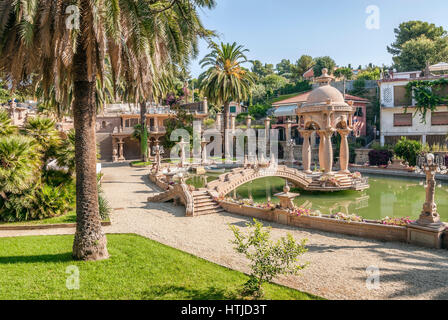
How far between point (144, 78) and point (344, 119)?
61.6 ft

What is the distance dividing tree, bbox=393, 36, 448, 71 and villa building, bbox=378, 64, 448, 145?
1008 centimetres

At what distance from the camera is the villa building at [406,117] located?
39719mm

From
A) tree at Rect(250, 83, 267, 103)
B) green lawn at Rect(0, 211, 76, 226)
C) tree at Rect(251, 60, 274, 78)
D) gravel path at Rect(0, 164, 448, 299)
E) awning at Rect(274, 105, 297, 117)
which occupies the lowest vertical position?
gravel path at Rect(0, 164, 448, 299)

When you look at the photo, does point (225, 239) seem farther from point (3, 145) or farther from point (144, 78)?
point (3, 145)

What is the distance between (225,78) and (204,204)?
947 inches

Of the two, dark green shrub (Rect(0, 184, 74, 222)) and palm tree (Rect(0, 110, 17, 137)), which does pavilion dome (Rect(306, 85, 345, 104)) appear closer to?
dark green shrub (Rect(0, 184, 74, 222))

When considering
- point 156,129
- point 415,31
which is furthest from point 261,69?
point 156,129

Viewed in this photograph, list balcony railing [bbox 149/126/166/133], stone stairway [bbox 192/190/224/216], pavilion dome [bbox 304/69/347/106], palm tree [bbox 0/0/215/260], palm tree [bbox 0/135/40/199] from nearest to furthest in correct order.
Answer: palm tree [bbox 0/0/215/260]
palm tree [bbox 0/135/40/199]
stone stairway [bbox 192/190/224/216]
pavilion dome [bbox 304/69/347/106]
balcony railing [bbox 149/126/166/133]

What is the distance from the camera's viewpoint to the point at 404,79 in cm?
4150

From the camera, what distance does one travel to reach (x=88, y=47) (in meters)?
8.68

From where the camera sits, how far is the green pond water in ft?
65.4

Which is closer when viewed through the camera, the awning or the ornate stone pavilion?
the ornate stone pavilion

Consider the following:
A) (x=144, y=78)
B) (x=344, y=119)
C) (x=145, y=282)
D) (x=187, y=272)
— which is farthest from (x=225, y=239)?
(x=344, y=119)

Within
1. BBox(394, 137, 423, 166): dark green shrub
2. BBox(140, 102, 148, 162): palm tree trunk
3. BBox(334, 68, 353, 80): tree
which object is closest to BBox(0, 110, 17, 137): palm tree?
BBox(140, 102, 148, 162): palm tree trunk
